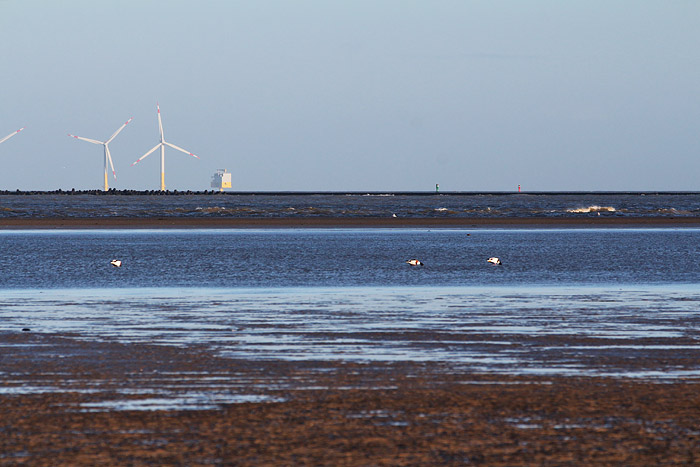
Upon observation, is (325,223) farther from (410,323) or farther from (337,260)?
(410,323)

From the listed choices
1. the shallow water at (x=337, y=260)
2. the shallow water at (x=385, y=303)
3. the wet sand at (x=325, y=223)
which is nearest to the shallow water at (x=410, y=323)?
the shallow water at (x=385, y=303)

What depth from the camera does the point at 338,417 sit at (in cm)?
1073

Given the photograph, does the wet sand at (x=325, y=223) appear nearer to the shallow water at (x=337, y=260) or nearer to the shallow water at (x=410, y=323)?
the shallow water at (x=337, y=260)

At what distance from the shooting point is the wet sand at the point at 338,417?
360 inches

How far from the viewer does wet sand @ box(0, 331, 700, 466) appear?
30.0 feet

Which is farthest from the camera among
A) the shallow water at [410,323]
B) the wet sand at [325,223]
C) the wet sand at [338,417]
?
the wet sand at [325,223]

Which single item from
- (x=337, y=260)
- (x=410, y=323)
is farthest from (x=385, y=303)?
(x=337, y=260)

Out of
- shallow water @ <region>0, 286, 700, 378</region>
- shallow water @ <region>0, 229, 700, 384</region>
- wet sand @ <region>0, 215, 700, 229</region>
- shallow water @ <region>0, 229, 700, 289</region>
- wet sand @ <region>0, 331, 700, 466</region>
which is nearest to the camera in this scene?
wet sand @ <region>0, 331, 700, 466</region>

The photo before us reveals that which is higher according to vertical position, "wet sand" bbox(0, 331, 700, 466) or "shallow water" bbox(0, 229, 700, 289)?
"wet sand" bbox(0, 331, 700, 466)

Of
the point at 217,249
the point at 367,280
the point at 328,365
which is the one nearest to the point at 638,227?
the point at 217,249

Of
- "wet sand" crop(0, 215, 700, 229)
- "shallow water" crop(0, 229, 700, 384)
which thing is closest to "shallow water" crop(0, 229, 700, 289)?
"shallow water" crop(0, 229, 700, 384)

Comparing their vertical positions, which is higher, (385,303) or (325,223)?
(385,303)

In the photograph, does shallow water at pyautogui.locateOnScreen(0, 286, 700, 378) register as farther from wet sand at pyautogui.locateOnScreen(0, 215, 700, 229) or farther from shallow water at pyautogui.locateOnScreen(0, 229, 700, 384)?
wet sand at pyautogui.locateOnScreen(0, 215, 700, 229)

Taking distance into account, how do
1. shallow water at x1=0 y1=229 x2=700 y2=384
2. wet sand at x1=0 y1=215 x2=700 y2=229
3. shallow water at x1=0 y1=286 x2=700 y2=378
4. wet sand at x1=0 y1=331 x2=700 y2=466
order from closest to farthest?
wet sand at x1=0 y1=331 x2=700 y2=466, shallow water at x1=0 y1=286 x2=700 y2=378, shallow water at x1=0 y1=229 x2=700 y2=384, wet sand at x1=0 y1=215 x2=700 y2=229
